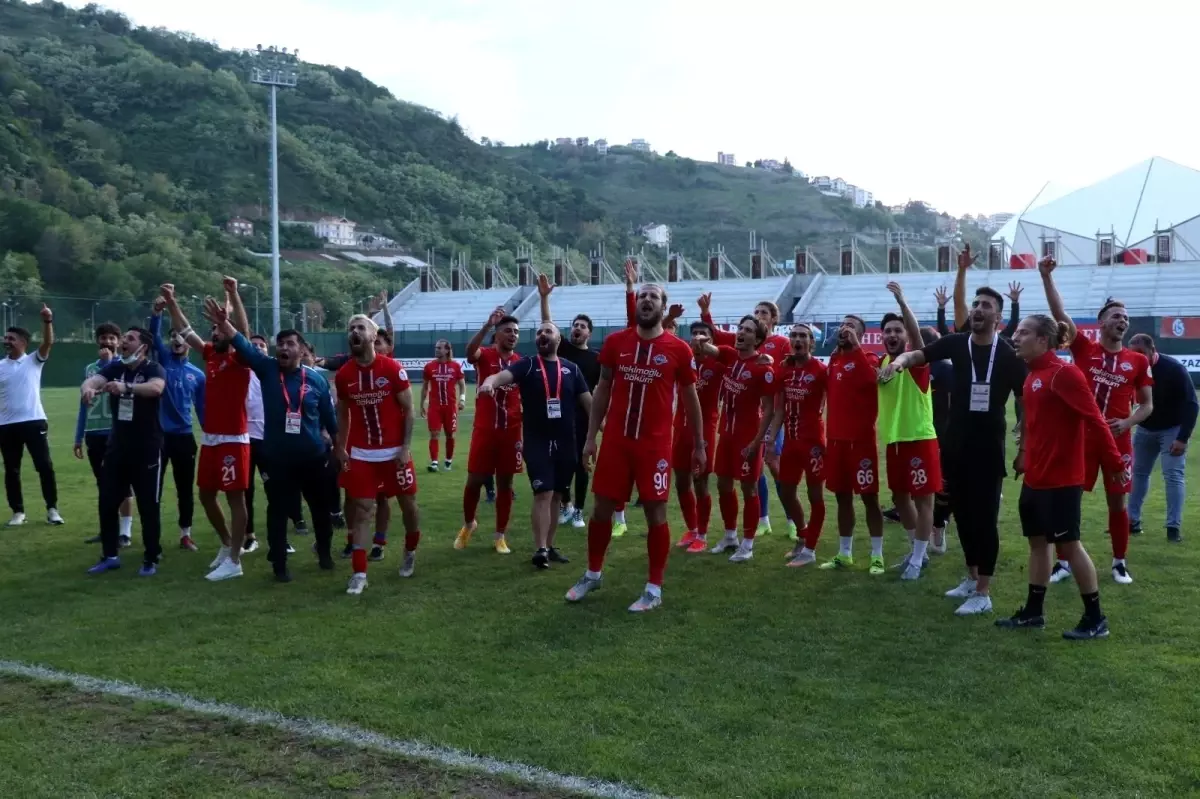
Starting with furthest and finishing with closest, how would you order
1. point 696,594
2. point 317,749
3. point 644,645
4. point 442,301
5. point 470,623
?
1. point 442,301
2. point 696,594
3. point 470,623
4. point 644,645
5. point 317,749

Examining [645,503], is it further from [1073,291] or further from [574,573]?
[1073,291]

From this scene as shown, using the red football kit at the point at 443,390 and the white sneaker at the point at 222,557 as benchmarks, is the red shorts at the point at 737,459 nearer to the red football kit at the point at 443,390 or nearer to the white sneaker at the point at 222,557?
the white sneaker at the point at 222,557

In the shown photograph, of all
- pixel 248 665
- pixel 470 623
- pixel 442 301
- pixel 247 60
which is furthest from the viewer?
pixel 247 60

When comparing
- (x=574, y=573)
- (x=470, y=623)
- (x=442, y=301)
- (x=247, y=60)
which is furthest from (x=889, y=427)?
(x=247, y=60)

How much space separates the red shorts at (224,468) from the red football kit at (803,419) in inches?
164

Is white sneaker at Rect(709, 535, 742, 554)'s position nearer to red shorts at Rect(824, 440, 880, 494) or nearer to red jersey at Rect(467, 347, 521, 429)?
red shorts at Rect(824, 440, 880, 494)

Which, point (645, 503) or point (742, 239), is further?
point (742, 239)

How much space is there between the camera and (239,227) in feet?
332

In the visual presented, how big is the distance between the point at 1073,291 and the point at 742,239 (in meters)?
120

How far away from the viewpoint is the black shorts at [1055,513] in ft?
20.3

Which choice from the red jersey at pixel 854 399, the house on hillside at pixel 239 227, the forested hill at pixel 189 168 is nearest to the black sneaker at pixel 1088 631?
the red jersey at pixel 854 399

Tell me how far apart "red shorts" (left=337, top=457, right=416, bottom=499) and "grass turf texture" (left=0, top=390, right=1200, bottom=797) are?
70 cm

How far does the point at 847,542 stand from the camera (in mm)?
8359

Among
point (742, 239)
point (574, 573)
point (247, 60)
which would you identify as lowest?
point (574, 573)
